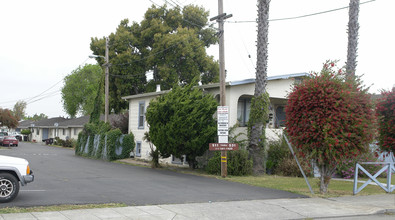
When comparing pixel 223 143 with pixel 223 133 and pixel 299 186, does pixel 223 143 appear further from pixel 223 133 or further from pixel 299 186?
pixel 299 186

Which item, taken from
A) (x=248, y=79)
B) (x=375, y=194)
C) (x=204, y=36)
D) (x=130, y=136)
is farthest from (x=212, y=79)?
(x=375, y=194)

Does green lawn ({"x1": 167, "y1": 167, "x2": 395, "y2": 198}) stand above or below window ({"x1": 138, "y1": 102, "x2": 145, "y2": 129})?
below

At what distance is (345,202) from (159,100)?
10.7 m

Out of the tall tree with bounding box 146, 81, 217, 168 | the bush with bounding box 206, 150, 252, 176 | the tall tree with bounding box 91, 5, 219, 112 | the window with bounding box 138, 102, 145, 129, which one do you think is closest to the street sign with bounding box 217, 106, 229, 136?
the tall tree with bounding box 146, 81, 217, 168

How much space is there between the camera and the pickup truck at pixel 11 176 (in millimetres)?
9578

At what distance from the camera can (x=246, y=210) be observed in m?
10.0

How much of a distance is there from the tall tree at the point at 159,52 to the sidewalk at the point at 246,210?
25.1 m

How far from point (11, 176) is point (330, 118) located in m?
9.05

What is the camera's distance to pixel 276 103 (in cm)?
2384

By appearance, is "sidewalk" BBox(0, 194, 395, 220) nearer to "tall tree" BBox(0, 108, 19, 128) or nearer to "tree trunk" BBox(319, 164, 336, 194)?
"tree trunk" BBox(319, 164, 336, 194)

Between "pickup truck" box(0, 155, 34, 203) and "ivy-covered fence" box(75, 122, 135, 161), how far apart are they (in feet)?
54.8

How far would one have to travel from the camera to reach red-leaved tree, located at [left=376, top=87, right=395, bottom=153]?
14.1 meters

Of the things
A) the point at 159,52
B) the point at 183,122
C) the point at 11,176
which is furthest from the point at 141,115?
the point at 11,176

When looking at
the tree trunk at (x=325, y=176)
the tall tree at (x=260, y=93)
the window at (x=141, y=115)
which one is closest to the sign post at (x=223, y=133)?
the tall tree at (x=260, y=93)
